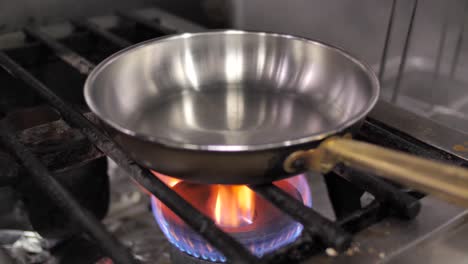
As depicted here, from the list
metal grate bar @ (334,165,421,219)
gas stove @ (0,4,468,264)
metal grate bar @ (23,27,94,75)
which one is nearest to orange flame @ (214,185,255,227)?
gas stove @ (0,4,468,264)

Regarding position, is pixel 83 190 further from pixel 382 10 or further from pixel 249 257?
pixel 382 10

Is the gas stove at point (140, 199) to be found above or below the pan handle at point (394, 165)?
below

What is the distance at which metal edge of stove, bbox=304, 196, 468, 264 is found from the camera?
34 cm

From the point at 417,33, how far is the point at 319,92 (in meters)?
0.40

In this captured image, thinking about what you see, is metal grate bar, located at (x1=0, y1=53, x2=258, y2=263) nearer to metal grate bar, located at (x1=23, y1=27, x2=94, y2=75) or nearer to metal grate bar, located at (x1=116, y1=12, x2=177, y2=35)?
metal grate bar, located at (x1=23, y1=27, x2=94, y2=75)

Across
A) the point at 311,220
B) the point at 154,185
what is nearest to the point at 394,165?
the point at 311,220

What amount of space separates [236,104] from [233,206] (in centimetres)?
11

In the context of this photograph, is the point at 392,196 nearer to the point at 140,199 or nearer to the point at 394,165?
the point at 394,165

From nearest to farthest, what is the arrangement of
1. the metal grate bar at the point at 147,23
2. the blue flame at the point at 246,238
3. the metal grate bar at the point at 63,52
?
the blue flame at the point at 246,238
the metal grate bar at the point at 63,52
the metal grate bar at the point at 147,23

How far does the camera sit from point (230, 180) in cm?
33

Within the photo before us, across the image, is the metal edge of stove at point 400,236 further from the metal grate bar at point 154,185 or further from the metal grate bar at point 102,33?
the metal grate bar at point 102,33

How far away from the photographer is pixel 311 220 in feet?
1.09

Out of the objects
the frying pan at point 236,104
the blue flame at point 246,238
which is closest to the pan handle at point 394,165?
the frying pan at point 236,104

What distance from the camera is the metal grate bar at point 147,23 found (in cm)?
66
